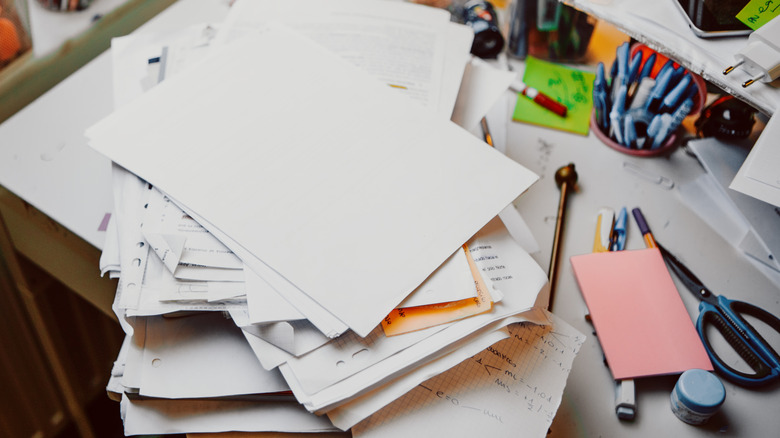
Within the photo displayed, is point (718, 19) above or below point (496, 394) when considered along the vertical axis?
above

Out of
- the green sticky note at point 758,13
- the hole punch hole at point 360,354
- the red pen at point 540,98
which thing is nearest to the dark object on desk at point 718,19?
the green sticky note at point 758,13

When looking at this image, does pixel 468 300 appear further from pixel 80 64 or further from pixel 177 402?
pixel 80 64

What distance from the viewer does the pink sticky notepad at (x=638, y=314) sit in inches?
24.6

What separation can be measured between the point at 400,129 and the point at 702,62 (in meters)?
0.35

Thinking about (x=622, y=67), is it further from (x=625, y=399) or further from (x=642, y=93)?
(x=625, y=399)

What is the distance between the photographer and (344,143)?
66 centimetres

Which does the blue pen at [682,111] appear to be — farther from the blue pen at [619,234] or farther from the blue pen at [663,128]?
the blue pen at [619,234]

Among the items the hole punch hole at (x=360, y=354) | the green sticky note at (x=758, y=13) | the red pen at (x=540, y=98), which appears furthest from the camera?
the red pen at (x=540, y=98)

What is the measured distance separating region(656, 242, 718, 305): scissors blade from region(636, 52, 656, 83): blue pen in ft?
0.83

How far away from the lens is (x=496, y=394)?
0.57 metres

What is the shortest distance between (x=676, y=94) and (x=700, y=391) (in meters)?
0.39

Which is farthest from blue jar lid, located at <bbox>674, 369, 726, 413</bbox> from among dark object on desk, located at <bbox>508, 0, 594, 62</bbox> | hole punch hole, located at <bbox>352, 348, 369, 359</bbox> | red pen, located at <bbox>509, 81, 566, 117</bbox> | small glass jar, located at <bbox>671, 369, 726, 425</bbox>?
dark object on desk, located at <bbox>508, 0, 594, 62</bbox>

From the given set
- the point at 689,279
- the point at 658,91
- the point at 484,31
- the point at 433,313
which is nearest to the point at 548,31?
the point at 484,31

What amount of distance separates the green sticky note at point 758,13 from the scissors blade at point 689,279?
276 millimetres
